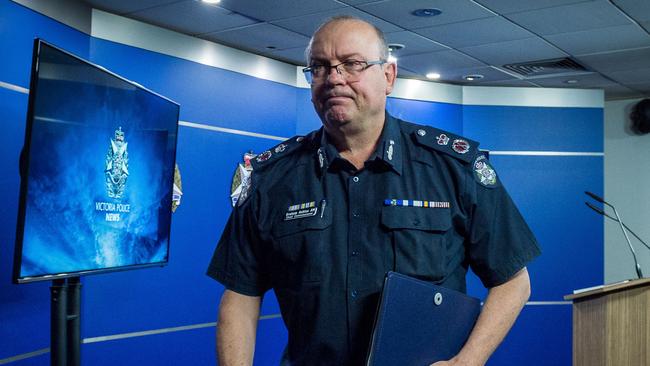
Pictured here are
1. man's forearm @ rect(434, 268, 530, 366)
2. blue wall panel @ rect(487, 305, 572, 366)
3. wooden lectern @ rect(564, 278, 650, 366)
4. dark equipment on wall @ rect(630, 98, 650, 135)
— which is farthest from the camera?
dark equipment on wall @ rect(630, 98, 650, 135)

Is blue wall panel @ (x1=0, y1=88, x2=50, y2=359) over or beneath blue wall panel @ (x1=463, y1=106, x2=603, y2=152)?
beneath

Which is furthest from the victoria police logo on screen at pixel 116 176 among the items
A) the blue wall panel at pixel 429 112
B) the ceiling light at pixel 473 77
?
the ceiling light at pixel 473 77

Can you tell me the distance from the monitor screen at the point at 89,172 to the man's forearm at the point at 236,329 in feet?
3.11

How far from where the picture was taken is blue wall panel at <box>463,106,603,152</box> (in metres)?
6.91

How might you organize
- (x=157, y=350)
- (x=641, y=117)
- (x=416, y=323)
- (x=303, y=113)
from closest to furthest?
(x=416, y=323), (x=157, y=350), (x=303, y=113), (x=641, y=117)

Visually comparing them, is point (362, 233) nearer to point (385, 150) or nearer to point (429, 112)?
point (385, 150)

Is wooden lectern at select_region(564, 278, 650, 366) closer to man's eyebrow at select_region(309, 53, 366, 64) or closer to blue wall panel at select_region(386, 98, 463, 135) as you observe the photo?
man's eyebrow at select_region(309, 53, 366, 64)

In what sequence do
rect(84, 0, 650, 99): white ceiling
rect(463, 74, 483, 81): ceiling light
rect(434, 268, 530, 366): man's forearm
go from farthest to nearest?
1. rect(463, 74, 483, 81): ceiling light
2. rect(84, 0, 650, 99): white ceiling
3. rect(434, 268, 530, 366): man's forearm

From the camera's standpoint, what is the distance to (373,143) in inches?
65.7

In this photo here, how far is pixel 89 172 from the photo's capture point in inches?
105

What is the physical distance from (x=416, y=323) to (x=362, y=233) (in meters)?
0.25

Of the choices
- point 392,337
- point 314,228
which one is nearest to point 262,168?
Answer: point 314,228

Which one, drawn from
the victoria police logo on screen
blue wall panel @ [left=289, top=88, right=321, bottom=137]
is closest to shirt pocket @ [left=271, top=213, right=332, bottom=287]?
the victoria police logo on screen

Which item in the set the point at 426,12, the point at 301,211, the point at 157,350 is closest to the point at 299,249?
the point at 301,211
